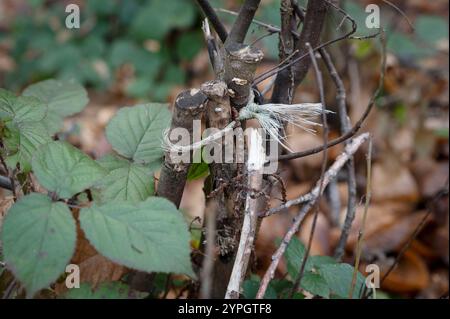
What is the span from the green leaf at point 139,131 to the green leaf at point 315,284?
0.37 m

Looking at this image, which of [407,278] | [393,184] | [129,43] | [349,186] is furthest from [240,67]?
[129,43]

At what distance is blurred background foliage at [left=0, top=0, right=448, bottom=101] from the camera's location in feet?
9.52

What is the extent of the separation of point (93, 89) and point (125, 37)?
34 centimetres

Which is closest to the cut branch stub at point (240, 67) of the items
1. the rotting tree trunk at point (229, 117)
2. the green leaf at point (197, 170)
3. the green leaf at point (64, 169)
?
the rotting tree trunk at point (229, 117)

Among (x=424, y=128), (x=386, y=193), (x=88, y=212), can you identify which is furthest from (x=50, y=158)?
(x=424, y=128)

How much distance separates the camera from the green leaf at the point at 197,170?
111 cm

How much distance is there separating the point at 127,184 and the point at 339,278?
44 centimetres

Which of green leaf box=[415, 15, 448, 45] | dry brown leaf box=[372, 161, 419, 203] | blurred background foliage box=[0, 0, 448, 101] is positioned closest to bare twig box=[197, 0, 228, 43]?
dry brown leaf box=[372, 161, 419, 203]

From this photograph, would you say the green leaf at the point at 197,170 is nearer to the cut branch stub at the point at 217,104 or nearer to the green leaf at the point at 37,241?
the cut branch stub at the point at 217,104

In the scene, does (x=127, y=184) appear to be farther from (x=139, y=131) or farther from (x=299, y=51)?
(x=299, y=51)

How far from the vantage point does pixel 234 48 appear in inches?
39.6

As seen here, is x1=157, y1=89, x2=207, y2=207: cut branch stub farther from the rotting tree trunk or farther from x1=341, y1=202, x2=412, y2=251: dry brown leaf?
x1=341, y1=202, x2=412, y2=251: dry brown leaf

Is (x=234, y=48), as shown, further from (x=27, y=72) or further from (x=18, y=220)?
(x=27, y=72)

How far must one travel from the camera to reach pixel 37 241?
0.84 meters
